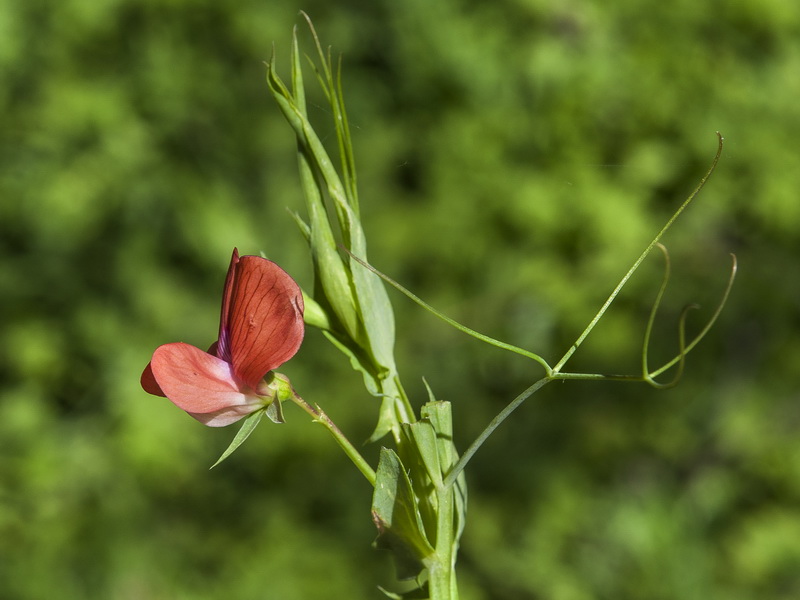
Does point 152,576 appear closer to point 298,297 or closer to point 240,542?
point 240,542

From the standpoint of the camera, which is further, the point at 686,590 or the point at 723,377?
the point at 723,377

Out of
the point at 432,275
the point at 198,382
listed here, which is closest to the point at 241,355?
the point at 198,382

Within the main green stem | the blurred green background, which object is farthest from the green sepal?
the blurred green background

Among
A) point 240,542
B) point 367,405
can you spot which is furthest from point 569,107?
point 240,542

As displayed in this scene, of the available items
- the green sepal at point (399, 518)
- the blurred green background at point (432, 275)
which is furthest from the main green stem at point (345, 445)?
the blurred green background at point (432, 275)

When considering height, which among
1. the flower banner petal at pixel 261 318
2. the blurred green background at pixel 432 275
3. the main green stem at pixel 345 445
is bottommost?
the blurred green background at pixel 432 275

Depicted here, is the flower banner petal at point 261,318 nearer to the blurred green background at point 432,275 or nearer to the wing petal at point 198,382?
the wing petal at point 198,382

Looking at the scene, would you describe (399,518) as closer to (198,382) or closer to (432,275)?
(198,382)
